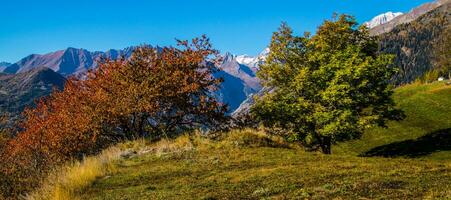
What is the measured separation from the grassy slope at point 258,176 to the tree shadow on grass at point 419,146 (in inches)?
923

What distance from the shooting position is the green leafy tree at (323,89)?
3291cm

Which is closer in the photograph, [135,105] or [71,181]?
[71,181]

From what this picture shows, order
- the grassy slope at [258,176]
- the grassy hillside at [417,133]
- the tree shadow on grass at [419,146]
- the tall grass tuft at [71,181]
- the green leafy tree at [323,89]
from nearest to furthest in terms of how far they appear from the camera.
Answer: the grassy slope at [258,176] < the tall grass tuft at [71,181] < the green leafy tree at [323,89] < the tree shadow on grass at [419,146] < the grassy hillside at [417,133]

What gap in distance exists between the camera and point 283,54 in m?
39.8

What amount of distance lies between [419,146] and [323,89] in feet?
65.9

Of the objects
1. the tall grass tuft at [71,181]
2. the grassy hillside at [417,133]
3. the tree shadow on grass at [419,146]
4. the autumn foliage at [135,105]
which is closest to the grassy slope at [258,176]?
the tall grass tuft at [71,181]

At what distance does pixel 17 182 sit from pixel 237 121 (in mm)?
18963

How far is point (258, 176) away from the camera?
16.6 meters

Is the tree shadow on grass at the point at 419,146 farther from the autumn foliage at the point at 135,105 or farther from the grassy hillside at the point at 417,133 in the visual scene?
the autumn foliage at the point at 135,105

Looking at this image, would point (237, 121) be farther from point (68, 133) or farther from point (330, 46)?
point (68, 133)

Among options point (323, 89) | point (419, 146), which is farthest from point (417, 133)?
point (323, 89)

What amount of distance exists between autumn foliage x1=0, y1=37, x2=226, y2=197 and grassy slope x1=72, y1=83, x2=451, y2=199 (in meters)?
6.96

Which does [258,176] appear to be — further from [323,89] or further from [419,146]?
[419,146]

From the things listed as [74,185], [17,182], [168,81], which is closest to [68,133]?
[168,81]
